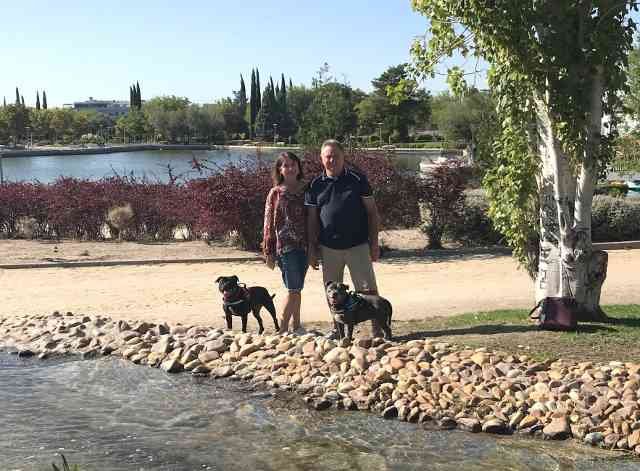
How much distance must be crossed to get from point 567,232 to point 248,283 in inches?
208

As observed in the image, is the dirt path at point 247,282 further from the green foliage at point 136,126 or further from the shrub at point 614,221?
the green foliage at point 136,126

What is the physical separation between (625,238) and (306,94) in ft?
343

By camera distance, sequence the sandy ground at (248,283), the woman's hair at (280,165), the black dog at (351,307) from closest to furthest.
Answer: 1. the black dog at (351,307)
2. the woman's hair at (280,165)
3. the sandy ground at (248,283)

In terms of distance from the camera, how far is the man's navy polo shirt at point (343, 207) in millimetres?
7648

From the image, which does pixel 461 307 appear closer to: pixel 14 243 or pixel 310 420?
pixel 310 420

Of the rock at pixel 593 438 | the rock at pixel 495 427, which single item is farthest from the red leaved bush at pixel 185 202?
the rock at pixel 593 438

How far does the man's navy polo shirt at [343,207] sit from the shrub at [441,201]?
809 centimetres

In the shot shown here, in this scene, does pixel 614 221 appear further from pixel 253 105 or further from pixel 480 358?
pixel 253 105

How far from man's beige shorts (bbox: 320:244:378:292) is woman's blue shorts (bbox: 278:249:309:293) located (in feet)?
0.72

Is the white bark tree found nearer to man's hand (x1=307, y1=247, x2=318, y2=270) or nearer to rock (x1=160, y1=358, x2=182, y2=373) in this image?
man's hand (x1=307, y1=247, x2=318, y2=270)

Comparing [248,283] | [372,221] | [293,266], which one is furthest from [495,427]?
[248,283]

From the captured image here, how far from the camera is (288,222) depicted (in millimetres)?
7887

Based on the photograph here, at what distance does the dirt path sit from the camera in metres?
10.3

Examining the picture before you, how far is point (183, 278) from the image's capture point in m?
12.7
